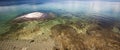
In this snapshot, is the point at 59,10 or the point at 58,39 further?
the point at 59,10

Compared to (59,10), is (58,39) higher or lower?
higher

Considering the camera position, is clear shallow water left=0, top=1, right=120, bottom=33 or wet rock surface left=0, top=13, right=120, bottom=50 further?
clear shallow water left=0, top=1, right=120, bottom=33

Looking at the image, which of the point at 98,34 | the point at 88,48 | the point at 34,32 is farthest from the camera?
the point at 34,32

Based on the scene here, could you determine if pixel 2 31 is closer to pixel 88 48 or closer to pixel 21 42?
pixel 21 42

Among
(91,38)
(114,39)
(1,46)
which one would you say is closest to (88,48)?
(91,38)

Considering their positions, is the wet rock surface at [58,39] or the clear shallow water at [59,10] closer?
the wet rock surface at [58,39]

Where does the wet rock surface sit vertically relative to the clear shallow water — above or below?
above

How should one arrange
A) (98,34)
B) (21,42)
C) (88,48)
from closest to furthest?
(88,48), (21,42), (98,34)

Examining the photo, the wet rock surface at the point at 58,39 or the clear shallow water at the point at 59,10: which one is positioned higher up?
the wet rock surface at the point at 58,39

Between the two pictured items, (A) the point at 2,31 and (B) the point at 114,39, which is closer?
(B) the point at 114,39
